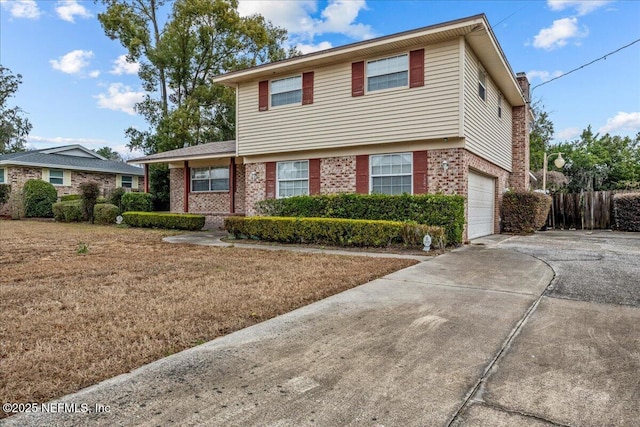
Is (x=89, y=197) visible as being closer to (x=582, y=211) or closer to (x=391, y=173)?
(x=391, y=173)

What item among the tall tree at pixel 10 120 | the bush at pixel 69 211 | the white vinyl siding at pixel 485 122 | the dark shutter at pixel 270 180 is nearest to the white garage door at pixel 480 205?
the white vinyl siding at pixel 485 122

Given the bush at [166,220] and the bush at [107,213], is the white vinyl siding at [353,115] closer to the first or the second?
the bush at [166,220]

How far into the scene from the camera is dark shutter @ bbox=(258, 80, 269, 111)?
45.8 ft

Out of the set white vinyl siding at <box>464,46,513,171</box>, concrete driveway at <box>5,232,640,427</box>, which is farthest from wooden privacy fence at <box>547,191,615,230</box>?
concrete driveway at <box>5,232,640,427</box>

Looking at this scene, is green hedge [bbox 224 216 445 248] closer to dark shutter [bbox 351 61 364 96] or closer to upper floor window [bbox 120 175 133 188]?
dark shutter [bbox 351 61 364 96]

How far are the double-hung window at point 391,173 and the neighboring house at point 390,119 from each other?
0.03 m

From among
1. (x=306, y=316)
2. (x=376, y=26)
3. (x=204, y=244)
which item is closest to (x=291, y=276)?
(x=306, y=316)

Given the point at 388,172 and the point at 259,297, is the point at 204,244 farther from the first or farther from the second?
the point at 259,297

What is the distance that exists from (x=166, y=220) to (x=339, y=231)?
8708mm

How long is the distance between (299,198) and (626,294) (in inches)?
342

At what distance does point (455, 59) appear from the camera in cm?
1048

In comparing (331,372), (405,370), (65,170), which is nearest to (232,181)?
(331,372)

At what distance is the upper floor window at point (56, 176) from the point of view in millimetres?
24555

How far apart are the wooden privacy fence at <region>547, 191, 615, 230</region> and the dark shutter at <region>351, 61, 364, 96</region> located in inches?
389
